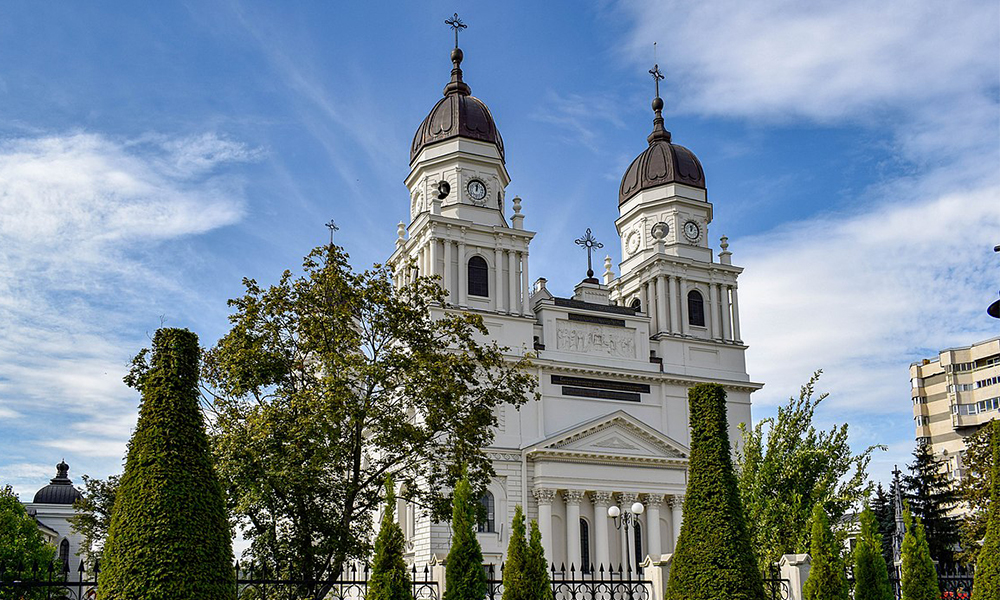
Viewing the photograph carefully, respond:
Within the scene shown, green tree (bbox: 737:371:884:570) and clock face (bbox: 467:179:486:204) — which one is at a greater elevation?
clock face (bbox: 467:179:486:204)

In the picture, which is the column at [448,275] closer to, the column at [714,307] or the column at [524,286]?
the column at [524,286]

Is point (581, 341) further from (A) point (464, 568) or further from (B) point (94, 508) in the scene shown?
A: (A) point (464, 568)

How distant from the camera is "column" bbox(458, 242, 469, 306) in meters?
47.7

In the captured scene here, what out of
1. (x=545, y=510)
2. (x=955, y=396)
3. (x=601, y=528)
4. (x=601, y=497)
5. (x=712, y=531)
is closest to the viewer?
(x=712, y=531)

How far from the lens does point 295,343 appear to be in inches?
862

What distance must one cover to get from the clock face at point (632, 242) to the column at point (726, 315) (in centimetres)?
568

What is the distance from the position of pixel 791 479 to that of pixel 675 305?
28175 mm

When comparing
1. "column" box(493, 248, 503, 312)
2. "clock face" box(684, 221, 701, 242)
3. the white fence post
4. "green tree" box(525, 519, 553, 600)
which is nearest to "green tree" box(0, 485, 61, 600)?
"column" box(493, 248, 503, 312)

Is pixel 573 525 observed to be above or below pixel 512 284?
Answer: below

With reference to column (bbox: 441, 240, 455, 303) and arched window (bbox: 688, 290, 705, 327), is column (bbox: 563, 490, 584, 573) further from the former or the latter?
arched window (bbox: 688, 290, 705, 327)

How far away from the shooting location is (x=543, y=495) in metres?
45.7

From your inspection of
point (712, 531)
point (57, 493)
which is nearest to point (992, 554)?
point (712, 531)

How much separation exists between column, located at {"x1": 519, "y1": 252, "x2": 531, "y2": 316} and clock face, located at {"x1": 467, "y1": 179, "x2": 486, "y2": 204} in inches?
149

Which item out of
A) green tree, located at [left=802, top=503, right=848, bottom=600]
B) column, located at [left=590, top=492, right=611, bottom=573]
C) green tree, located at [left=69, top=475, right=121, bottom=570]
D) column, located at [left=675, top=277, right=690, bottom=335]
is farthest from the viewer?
column, located at [left=675, top=277, right=690, bottom=335]
